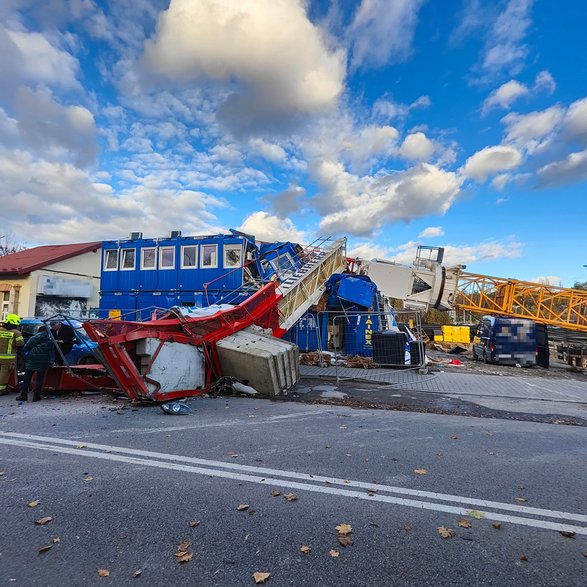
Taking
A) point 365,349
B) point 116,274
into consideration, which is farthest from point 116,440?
point 116,274

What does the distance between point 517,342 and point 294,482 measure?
54.5 ft

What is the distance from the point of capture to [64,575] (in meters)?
2.85

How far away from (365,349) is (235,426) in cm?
1099

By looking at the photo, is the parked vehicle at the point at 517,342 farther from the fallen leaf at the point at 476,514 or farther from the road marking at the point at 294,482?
the fallen leaf at the point at 476,514

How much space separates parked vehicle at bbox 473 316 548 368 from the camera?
17.8m

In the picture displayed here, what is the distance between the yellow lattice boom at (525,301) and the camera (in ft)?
74.8

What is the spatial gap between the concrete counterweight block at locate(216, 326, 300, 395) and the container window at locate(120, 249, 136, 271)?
11921mm

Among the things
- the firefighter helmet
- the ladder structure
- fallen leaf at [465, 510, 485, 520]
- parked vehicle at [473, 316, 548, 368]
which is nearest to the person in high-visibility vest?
the firefighter helmet

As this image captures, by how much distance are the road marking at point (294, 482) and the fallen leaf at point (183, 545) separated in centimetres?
131

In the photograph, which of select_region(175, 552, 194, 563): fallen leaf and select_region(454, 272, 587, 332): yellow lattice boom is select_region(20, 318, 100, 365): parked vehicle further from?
select_region(454, 272, 587, 332): yellow lattice boom

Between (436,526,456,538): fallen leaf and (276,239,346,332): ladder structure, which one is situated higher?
(276,239,346,332): ladder structure

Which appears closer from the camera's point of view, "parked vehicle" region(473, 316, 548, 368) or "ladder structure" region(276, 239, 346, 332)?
"ladder structure" region(276, 239, 346, 332)

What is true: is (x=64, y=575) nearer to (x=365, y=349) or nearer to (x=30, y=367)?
(x=30, y=367)

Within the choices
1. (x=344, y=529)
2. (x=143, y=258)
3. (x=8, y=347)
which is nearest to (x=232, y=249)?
(x=143, y=258)
